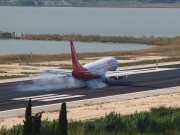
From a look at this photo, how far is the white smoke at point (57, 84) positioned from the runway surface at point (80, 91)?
107 cm

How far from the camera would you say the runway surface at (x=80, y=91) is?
76750 millimetres

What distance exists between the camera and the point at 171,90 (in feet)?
282

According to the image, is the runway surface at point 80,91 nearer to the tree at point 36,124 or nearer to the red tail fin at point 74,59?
the red tail fin at point 74,59

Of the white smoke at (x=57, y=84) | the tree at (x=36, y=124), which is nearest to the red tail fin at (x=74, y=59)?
the white smoke at (x=57, y=84)

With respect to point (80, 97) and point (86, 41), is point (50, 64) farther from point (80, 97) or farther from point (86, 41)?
point (86, 41)

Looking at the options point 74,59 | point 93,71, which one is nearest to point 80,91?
point 74,59

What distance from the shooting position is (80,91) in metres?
84.6

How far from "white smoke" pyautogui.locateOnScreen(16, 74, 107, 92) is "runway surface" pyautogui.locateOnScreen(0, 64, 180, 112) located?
1073 mm

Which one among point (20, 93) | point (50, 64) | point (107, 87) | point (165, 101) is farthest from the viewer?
point (50, 64)

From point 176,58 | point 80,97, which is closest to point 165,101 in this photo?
point 80,97

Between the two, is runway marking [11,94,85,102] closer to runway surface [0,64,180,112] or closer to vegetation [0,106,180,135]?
runway surface [0,64,180,112]

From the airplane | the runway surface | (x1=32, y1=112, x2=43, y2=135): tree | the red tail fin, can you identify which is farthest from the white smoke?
(x1=32, y1=112, x2=43, y2=135): tree

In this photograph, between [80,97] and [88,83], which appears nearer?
[80,97]

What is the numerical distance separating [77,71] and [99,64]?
255 inches
